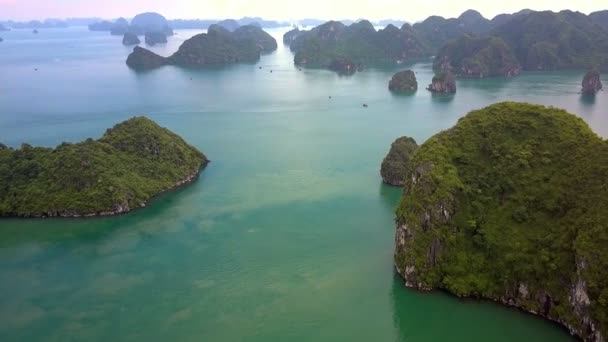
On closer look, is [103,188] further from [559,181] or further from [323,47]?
[323,47]

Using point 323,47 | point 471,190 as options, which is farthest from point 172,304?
point 323,47

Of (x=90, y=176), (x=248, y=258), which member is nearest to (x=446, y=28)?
(x=90, y=176)

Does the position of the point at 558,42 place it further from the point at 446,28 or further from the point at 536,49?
the point at 446,28

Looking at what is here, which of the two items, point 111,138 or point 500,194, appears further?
point 111,138

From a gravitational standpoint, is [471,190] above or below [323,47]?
below

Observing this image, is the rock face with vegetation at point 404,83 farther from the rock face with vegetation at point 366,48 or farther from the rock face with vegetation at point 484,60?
the rock face with vegetation at point 366,48

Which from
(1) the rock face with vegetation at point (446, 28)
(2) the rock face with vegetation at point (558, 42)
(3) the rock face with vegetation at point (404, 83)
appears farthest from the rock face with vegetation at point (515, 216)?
(1) the rock face with vegetation at point (446, 28)
